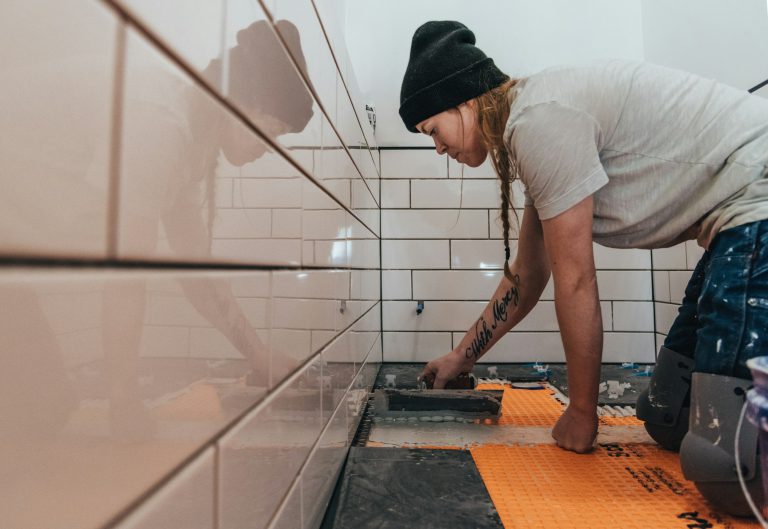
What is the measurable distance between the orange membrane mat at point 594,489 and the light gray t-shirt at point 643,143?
45cm

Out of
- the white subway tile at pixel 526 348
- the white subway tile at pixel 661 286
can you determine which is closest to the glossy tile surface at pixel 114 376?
the white subway tile at pixel 526 348

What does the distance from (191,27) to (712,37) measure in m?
1.87

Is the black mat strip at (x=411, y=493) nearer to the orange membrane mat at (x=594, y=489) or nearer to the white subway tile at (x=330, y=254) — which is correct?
the orange membrane mat at (x=594, y=489)

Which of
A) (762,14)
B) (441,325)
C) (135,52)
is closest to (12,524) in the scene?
(135,52)

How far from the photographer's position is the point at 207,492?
0.28 metres

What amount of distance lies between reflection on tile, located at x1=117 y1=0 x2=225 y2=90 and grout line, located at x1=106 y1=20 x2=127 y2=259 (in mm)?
18

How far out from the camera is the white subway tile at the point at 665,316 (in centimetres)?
163

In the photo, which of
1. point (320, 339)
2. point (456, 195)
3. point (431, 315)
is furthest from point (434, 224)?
point (320, 339)

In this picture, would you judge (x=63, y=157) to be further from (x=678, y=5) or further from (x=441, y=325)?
(x=678, y=5)

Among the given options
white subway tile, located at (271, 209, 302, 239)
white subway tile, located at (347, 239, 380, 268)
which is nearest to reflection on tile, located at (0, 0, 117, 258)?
white subway tile, located at (271, 209, 302, 239)

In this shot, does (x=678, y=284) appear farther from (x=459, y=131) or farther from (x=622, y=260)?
(x=459, y=131)

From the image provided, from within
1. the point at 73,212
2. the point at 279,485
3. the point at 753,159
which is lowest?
the point at 279,485

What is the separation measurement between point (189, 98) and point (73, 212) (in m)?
0.12

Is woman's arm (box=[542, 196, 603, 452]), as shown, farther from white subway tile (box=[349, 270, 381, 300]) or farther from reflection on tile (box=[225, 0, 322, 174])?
reflection on tile (box=[225, 0, 322, 174])
